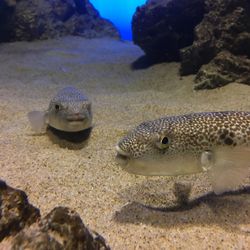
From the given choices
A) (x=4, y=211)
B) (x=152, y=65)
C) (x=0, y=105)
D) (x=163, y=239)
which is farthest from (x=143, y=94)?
(x=4, y=211)

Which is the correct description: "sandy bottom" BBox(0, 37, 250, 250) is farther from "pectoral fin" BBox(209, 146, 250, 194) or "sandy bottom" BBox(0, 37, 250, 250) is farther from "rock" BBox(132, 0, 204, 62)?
"rock" BBox(132, 0, 204, 62)

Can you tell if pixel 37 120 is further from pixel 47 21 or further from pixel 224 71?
pixel 47 21

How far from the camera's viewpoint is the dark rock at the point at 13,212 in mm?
2096

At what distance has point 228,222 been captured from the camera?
9.86 feet

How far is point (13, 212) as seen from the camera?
7.11 ft

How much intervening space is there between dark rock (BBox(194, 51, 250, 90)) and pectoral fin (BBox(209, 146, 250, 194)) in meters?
4.72

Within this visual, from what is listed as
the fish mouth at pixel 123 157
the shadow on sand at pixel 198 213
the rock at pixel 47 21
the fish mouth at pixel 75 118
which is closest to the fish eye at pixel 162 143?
the fish mouth at pixel 123 157

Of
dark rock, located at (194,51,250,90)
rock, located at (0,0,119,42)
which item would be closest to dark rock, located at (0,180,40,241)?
dark rock, located at (194,51,250,90)

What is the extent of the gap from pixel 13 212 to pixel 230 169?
1.86 m

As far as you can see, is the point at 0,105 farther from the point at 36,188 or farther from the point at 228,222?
the point at 228,222

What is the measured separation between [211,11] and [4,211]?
7.28 meters

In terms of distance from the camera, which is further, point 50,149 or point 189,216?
point 50,149

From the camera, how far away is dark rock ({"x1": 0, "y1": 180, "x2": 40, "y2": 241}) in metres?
2.10

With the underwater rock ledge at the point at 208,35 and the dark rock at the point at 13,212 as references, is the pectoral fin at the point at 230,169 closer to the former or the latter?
the dark rock at the point at 13,212
